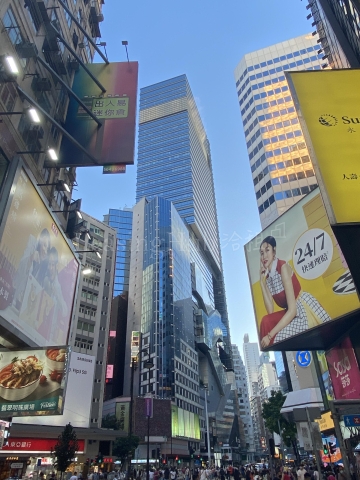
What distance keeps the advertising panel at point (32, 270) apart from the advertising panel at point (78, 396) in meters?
30.9

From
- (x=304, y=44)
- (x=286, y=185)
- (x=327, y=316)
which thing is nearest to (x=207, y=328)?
(x=286, y=185)

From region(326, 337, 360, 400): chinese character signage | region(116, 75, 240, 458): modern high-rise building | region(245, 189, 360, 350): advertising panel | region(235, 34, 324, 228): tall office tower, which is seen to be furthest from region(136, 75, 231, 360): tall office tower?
region(326, 337, 360, 400): chinese character signage

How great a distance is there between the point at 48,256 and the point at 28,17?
1323cm

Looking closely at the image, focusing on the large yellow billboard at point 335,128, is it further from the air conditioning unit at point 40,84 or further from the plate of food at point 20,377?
the air conditioning unit at point 40,84

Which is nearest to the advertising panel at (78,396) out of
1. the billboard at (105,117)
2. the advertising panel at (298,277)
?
the advertising panel at (298,277)

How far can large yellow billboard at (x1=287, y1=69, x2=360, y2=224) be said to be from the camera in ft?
37.2

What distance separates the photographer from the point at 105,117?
2233 cm

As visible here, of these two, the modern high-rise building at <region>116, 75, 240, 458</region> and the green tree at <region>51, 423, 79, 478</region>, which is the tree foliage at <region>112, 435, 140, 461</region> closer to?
the modern high-rise building at <region>116, 75, 240, 458</region>

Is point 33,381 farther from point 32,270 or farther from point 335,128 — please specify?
point 335,128

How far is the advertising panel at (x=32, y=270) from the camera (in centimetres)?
1461

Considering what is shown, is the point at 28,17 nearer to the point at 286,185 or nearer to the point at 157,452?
the point at 286,185

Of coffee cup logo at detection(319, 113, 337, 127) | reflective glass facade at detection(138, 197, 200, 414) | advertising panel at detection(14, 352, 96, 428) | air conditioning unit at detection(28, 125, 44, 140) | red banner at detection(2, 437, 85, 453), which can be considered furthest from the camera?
reflective glass facade at detection(138, 197, 200, 414)

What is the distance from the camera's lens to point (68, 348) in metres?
15.1

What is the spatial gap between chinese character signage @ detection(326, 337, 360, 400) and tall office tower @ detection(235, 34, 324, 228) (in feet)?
132
